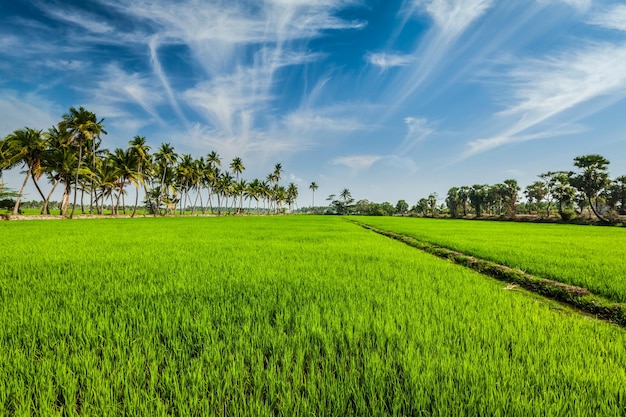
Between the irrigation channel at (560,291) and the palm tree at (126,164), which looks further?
the palm tree at (126,164)

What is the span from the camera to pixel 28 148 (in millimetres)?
27641

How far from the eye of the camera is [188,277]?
5.27m

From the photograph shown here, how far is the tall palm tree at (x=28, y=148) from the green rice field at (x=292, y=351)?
112 feet

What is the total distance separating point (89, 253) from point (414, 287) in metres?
9.01

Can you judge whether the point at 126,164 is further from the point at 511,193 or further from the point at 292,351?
the point at 511,193

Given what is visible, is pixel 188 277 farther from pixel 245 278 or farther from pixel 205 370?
pixel 205 370

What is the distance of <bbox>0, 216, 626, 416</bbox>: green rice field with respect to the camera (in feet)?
6.15

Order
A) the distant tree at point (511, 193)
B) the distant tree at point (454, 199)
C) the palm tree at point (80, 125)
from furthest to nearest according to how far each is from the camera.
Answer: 1. the distant tree at point (454, 199)
2. the distant tree at point (511, 193)
3. the palm tree at point (80, 125)

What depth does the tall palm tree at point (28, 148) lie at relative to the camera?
26.7m

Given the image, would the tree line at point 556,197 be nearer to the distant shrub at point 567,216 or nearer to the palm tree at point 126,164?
the distant shrub at point 567,216

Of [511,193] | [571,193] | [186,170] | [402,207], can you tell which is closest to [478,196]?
[511,193]

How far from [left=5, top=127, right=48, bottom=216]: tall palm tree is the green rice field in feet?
112

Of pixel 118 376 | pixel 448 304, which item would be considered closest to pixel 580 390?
pixel 448 304

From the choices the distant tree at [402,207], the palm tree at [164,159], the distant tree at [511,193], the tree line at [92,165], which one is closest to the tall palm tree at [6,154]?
the tree line at [92,165]
